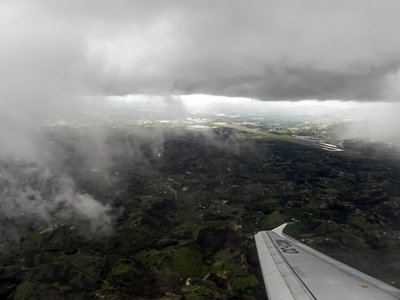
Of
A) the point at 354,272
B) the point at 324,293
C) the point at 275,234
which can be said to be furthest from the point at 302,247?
→ the point at 324,293

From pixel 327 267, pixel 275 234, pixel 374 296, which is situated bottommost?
pixel 275 234

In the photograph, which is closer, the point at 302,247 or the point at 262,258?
the point at 262,258

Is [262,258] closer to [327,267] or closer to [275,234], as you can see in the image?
[327,267]

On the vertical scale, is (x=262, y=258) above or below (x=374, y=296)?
below

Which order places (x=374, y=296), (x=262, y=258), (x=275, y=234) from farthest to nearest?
1. (x=275, y=234)
2. (x=262, y=258)
3. (x=374, y=296)

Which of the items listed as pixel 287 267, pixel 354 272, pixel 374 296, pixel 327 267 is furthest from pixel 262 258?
pixel 374 296

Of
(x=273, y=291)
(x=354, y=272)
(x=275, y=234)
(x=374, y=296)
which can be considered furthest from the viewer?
(x=275, y=234)

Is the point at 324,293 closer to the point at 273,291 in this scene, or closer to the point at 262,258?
the point at 273,291
